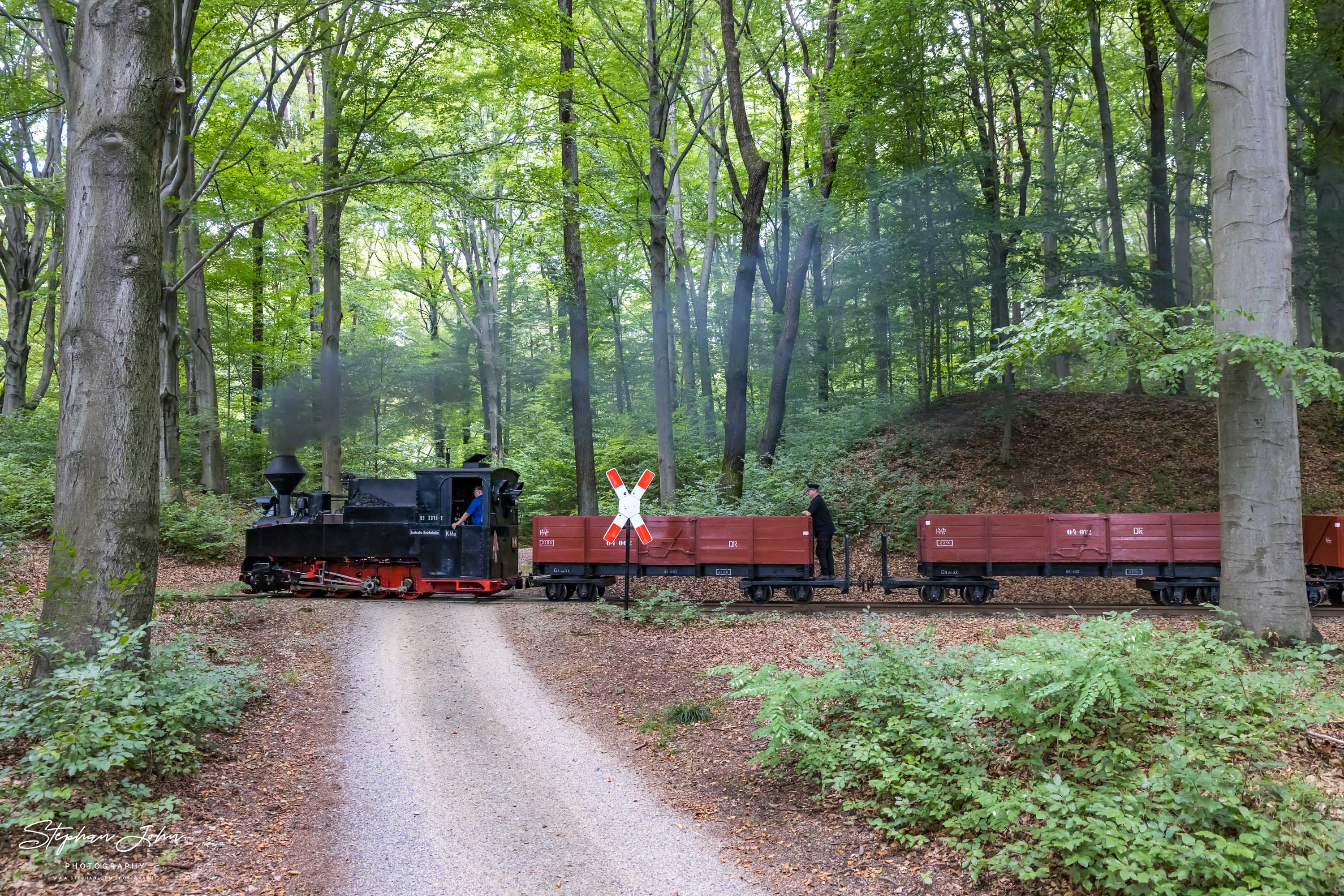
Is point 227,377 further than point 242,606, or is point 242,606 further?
point 227,377

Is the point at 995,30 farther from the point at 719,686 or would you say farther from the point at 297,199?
the point at 719,686

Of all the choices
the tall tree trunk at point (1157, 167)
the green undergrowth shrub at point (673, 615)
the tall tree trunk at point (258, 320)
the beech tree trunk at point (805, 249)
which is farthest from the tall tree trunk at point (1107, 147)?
the tall tree trunk at point (258, 320)

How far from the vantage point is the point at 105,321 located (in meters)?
6.39

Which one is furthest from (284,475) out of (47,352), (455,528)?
(47,352)

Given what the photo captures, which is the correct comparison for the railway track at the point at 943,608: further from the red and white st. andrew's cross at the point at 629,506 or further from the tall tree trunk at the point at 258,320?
the tall tree trunk at the point at 258,320

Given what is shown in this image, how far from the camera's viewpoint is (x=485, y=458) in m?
16.0

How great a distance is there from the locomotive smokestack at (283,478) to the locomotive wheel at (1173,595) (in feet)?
57.2

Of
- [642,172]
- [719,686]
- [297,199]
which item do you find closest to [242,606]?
[297,199]

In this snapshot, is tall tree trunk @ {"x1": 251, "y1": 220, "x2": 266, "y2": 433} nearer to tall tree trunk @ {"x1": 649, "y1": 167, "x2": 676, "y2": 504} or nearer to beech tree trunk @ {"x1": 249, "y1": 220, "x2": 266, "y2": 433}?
beech tree trunk @ {"x1": 249, "y1": 220, "x2": 266, "y2": 433}

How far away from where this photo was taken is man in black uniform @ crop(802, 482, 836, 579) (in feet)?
46.8

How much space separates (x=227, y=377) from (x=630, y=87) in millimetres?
20003

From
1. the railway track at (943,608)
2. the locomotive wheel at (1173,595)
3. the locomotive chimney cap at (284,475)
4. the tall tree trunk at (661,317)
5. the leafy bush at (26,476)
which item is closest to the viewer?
the railway track at (943,608)

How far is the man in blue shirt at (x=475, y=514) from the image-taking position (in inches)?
591

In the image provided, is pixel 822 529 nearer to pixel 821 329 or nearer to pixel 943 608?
pixel 943 608
